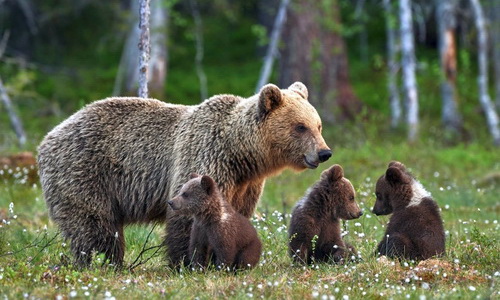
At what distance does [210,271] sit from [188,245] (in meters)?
0.73

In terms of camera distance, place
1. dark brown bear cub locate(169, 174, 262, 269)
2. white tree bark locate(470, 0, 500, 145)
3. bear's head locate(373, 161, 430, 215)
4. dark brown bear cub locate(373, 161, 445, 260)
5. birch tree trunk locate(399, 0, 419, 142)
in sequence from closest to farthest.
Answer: dark brown bear cub locate(169, 174, 262, 269)
dark brown bear cub locate(373, 161, 445, 260)
bear's head locate(373, 161, 430, 215)
birch tree trunk locate(399, 0, 419, 142)
white tree bark locate(470, 0, 500, 145)

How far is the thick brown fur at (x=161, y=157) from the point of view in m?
8.46

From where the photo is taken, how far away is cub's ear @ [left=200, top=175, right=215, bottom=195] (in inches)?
305

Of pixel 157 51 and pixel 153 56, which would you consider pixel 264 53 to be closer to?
pixel 157 51

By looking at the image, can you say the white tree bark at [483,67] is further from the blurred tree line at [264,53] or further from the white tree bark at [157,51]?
the white tree bark at [157,51]

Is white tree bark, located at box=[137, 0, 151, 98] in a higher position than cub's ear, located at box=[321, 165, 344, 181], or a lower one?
higher

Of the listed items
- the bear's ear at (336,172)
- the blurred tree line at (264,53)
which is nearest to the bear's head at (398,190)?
the bear's ear at (336,172)

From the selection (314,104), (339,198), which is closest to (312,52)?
(314,104)

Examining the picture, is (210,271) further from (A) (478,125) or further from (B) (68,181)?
(A) (478,125)

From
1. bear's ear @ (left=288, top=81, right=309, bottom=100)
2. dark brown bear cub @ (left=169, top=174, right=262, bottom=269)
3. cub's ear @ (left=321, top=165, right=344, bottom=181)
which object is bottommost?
dark brown bear cub @ (left=169, top=174, right=262, bottom=269)

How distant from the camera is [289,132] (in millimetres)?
8555

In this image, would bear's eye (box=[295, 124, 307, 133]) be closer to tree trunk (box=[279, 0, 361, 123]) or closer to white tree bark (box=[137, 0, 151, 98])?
white tree bark (box=[137, 0, 151, 98])

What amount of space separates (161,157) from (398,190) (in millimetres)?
2379

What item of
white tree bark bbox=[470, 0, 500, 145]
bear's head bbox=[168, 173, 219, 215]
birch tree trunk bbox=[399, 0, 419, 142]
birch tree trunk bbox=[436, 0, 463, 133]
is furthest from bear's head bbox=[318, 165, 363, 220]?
Result: birch tree trunk bbox=[436, 0, 463, 133]
